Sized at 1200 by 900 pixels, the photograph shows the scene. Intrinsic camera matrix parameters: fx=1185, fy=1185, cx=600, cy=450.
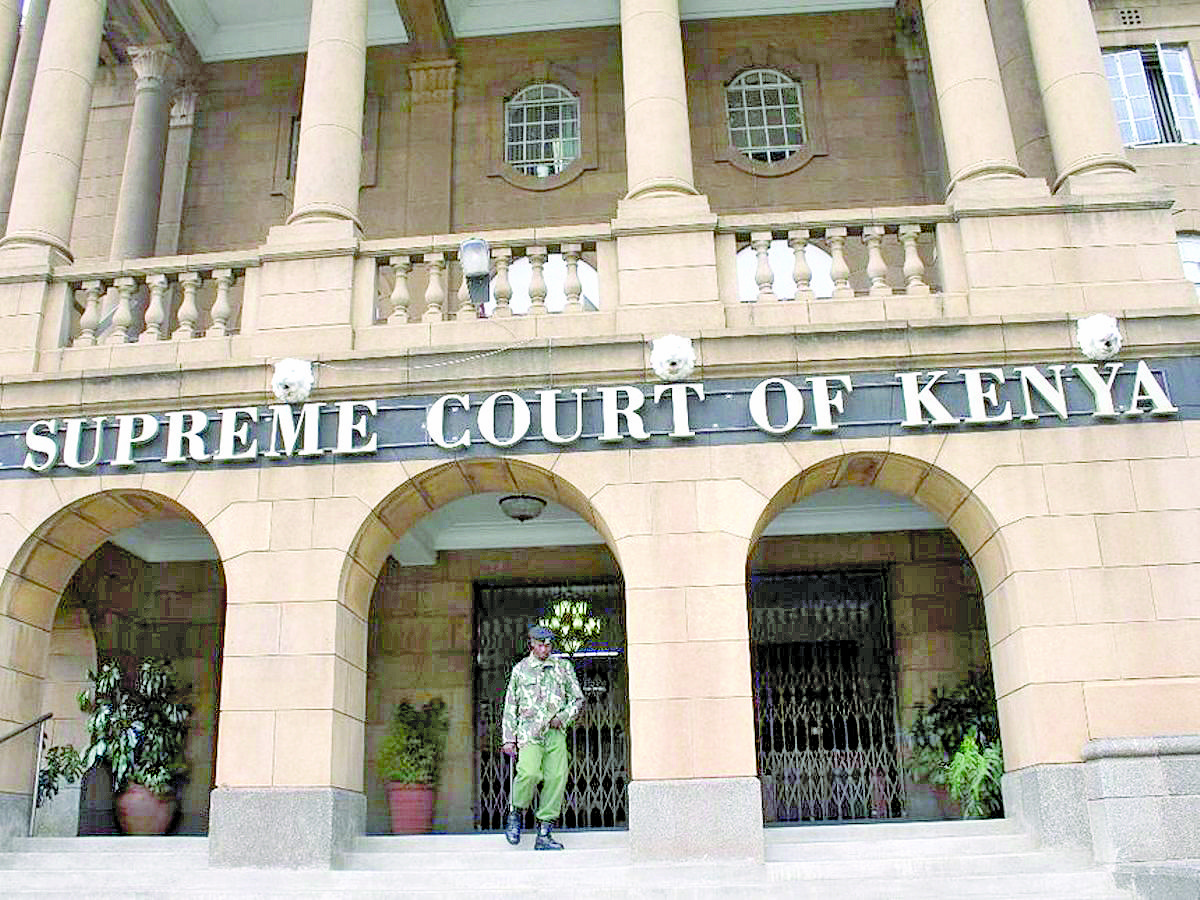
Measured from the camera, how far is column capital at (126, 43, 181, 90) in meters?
17.7

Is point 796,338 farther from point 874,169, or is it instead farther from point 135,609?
point 135,609

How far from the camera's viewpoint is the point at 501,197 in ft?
56.7

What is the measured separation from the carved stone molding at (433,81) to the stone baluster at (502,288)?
6552 millimetres

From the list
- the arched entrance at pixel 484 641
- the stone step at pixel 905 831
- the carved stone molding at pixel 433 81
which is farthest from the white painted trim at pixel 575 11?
the stone step at pixel 905 831

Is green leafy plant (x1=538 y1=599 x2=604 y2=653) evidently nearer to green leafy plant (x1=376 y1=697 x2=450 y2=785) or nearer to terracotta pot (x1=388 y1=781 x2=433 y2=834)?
green leafy plant (x1=376 y1=697 x2=450 y2=785)

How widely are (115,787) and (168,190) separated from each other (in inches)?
344

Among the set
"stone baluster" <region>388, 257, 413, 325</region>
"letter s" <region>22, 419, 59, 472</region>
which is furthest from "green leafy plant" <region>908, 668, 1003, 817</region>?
"letter s" <region>22, 419, 59, 472</region>

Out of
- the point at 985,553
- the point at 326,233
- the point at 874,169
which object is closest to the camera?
the point at 985,553

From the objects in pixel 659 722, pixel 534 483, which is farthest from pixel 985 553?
pixel 534 483

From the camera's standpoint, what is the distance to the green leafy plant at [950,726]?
13.0 metres

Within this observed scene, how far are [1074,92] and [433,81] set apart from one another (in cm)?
938

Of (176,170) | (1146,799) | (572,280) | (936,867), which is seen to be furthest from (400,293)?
(1146,799)

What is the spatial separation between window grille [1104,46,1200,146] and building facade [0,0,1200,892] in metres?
1.39

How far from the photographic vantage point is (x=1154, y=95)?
17.3 meters
